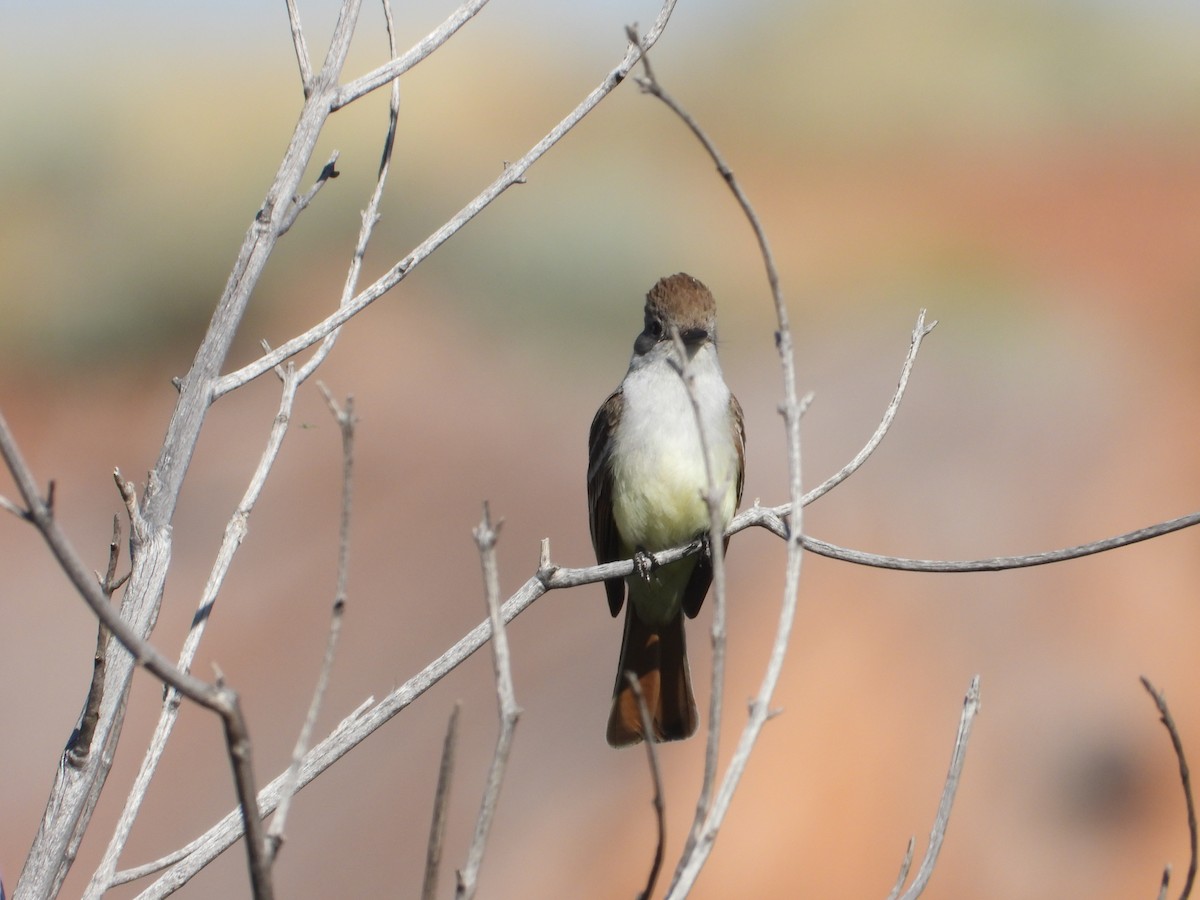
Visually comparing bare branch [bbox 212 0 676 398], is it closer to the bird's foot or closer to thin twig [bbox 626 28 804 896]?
thin twig [bbox 626 28 804 896]

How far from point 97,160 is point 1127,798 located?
21.5 metres

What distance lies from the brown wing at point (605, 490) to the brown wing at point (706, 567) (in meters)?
0.29

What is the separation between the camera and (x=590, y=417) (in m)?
14.6

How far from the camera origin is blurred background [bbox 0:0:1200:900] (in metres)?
9.10

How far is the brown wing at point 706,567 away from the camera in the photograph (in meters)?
5.26

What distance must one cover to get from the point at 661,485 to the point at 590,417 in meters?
9.74

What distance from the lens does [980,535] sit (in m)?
11.2

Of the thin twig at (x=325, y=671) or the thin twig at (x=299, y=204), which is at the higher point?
the thin twig at (x=299, y=204)

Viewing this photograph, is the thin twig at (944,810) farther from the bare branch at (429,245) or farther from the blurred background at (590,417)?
the blurred background at (590,417)

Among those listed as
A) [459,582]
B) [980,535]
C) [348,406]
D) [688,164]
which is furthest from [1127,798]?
[688,164]

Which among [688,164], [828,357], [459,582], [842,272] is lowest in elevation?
[459,582]

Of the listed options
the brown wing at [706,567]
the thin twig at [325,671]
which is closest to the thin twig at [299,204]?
the thin twig at [325,671]

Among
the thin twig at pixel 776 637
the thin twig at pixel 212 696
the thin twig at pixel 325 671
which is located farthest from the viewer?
the thin twig at pixel 776 637

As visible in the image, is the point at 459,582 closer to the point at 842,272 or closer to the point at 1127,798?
the point at 1127,798
